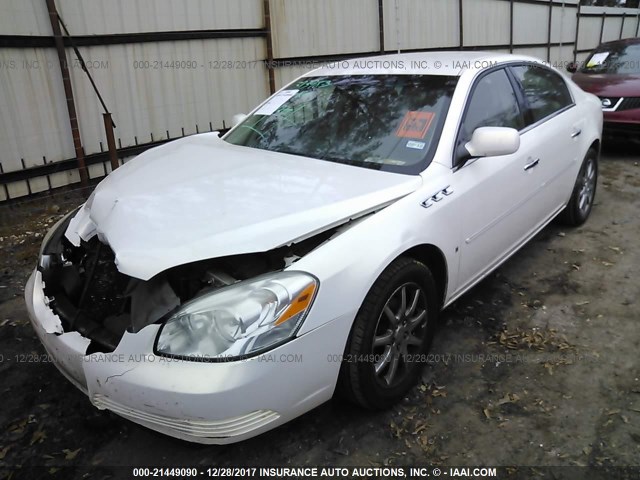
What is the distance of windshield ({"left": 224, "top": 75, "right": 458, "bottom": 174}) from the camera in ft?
9.39

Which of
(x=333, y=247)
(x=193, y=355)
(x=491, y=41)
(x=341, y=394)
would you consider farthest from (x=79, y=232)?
(x=491, y=41)

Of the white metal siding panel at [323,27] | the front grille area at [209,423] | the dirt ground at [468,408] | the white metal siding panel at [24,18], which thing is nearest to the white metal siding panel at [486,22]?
the white metal siding panel at [323,27]

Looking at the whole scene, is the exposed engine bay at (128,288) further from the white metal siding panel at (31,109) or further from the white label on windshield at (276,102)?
the white metal siding panel at (31,109)

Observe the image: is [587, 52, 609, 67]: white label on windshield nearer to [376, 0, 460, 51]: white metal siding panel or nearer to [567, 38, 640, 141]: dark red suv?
[567, 38, 640, 141]: dark red suv

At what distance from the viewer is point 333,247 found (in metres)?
2.18

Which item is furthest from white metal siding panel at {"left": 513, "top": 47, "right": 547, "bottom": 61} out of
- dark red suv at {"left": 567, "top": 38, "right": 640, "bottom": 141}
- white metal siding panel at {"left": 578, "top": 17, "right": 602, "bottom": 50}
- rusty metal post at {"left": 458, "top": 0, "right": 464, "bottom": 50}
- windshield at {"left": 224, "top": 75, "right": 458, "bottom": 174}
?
windshield at {"left": 224, "top": 75, "right": 458, "bottom": 174}

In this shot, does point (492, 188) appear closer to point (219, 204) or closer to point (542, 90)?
point (542, 90)

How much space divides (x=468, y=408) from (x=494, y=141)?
1.35 m

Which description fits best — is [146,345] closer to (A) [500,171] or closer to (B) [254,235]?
(B) [254,235]

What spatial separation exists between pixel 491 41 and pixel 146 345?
41.6ft

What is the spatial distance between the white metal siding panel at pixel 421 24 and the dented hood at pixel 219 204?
700 cm

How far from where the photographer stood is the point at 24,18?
16.6 ft

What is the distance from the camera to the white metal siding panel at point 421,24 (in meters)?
9.12

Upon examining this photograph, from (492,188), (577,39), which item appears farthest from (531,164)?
(577,39)
